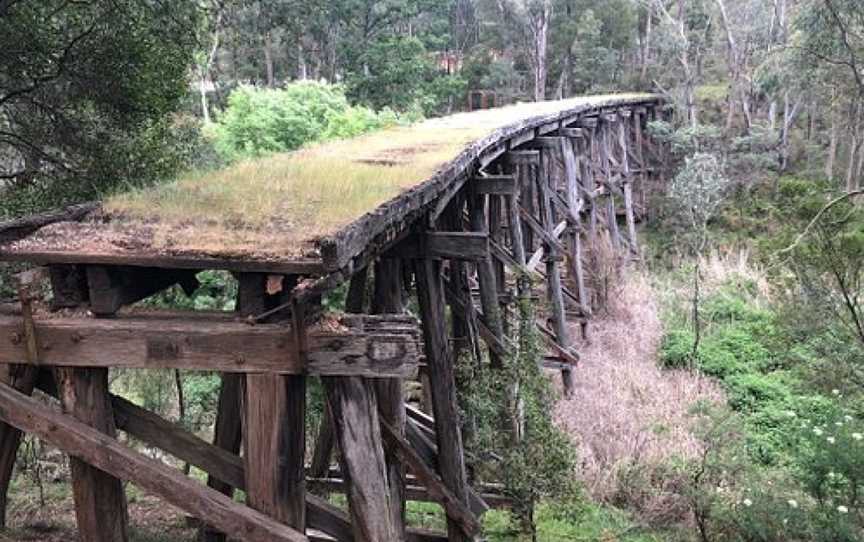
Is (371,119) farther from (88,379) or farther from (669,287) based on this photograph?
(88,379)

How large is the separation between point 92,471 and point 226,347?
2.48 feet

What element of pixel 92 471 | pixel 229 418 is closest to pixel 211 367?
pixel 92 471

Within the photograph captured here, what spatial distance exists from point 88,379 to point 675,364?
1070 cm

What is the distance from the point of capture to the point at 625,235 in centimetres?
2081

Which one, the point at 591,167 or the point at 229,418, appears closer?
the point at 229,418

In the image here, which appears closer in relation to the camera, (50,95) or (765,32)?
(50,95)

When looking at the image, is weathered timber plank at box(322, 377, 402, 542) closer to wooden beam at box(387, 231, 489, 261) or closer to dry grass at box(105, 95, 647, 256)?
dry grass at box(105, 95, 647, 256)

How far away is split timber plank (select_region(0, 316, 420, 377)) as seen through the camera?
2.91m

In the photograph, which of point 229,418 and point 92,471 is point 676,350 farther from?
point 92,471

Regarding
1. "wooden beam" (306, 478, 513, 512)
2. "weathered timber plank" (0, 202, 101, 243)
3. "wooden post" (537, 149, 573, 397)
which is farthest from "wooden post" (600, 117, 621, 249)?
"weathered timber plank" (0, 202, 101, 243)

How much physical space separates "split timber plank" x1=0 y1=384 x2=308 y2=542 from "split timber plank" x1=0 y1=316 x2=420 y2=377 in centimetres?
25

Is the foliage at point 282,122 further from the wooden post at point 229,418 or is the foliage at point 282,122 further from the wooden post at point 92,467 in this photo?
the wooden post at point 92,467

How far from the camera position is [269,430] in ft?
9.82

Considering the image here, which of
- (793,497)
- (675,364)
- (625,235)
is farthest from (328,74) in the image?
(793,497)
